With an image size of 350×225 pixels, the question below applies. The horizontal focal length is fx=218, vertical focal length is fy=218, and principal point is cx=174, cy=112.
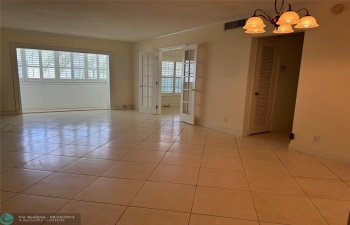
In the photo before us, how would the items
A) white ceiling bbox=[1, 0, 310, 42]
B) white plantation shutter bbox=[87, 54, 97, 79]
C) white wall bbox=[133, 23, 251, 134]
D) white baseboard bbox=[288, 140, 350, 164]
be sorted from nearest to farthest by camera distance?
1. white baseboard bbox=[288, 140, 350, 164]
2. white ceiling bbox=[1, 0, 310, 42]
3. white wall bbox=[133, 23, 251, 134]
4. white plantation shutter bbox=[87, 54, 97, 79]

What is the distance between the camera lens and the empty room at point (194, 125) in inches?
82.3

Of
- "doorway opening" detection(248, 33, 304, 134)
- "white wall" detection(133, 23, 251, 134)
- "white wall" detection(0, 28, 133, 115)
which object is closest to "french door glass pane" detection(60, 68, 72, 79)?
"white wall" detection(0, 28, 133, 115)

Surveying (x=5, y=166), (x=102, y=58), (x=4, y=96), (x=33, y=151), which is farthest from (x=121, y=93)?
(x=5, y=166)

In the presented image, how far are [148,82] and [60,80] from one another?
11.0ft

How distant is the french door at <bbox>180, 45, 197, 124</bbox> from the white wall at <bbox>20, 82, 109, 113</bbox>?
4010 mm

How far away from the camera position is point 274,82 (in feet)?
16.0

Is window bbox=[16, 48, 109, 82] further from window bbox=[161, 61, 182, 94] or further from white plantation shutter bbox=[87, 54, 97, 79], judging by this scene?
window bbox=[161, 61, 182, 94]

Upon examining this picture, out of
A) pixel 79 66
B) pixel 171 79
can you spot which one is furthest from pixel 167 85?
pixel 79 66

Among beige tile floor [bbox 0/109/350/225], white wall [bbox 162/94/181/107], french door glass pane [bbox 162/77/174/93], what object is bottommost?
beige tile floor [bbox 0/109/350/225]

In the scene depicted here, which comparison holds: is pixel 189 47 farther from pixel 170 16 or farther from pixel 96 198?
pixel 96 198

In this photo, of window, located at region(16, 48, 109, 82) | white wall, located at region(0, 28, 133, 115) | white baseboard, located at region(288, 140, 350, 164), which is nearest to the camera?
white baseboard, located at region(288, 140, 350, 164)

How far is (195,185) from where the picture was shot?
8.07ft

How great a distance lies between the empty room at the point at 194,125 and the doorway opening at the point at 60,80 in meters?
0.09

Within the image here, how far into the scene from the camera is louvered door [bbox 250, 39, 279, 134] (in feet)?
14.7
